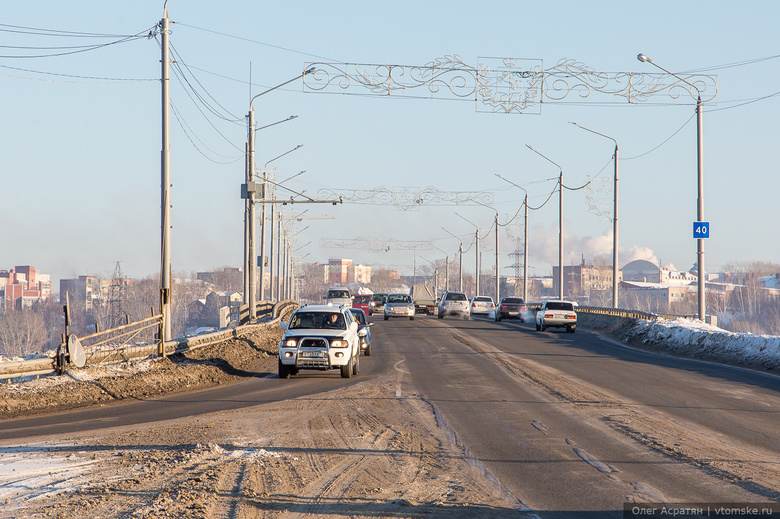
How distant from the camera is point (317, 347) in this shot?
772 inches

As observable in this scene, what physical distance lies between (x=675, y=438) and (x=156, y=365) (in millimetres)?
13511

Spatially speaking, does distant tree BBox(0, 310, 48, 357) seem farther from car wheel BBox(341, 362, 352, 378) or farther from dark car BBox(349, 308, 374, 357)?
car wheel BBox(341, 362, 352, 378)

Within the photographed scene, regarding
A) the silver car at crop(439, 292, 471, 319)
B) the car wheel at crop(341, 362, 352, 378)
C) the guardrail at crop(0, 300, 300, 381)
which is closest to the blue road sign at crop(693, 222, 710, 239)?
the car wheel at crop(341, 362, 352, 378)

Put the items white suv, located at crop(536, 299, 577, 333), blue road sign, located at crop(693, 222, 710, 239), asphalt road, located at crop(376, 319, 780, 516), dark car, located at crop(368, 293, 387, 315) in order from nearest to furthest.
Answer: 1. asphalt road, located at crop(376, 319, 780, 516)
2. blue road sign, located at crop(693, 222, 710, 239)
3. white suv, located at crop(536, 299, 577, 333)
4. dark car, located at crop(368, 293, 387, 315)

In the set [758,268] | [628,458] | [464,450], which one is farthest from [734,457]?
[758,268]

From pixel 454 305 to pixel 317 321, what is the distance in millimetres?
38268

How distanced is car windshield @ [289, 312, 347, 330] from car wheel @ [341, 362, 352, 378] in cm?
117

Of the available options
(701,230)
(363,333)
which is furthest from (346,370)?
(701,230)

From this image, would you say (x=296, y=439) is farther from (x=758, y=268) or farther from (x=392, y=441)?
(x=758, y=268)

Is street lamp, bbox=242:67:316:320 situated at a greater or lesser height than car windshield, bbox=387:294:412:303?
greater

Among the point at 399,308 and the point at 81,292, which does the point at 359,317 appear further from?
the point at 81,292

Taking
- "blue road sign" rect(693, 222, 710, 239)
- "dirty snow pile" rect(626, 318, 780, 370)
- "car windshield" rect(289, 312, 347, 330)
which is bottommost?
"dirty snow pile" rect(626, 318, 780, 370)

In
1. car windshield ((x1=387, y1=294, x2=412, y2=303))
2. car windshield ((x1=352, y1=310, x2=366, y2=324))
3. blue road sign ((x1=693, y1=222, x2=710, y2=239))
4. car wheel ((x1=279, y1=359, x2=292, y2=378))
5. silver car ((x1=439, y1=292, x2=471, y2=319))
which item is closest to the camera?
car wheel ((x1=279, y1=359, x2=292, y2=378))

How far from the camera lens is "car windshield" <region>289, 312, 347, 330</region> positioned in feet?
67.7
